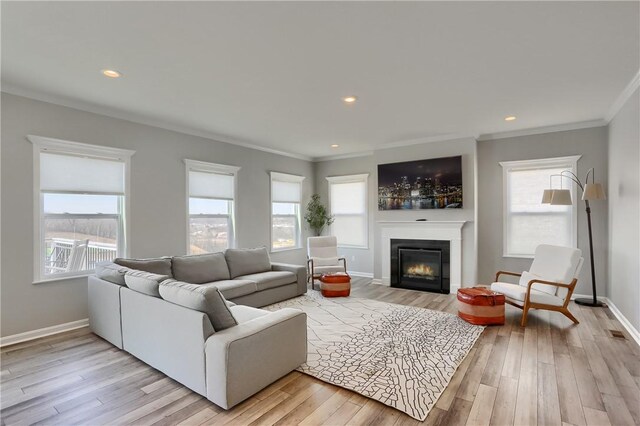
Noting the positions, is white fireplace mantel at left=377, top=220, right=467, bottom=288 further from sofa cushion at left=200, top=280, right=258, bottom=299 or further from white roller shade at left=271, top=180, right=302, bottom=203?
sofa cushion at left=200, top=280, right=258, bottom=299

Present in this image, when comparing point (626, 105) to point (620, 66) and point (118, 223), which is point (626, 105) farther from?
point (118, 223)

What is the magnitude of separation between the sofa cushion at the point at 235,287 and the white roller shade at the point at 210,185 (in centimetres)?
171

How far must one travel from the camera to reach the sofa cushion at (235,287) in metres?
4.10

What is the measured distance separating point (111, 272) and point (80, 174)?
4.85ft

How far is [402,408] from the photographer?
2.22m

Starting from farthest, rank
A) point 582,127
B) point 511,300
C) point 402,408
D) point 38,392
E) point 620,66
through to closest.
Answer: point 582,127 < point 511,300 < point 620,66 < point 38,392 < point 402,408

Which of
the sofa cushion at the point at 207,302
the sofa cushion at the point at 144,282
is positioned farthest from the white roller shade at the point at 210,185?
the sofa cushion at the point at 207,302

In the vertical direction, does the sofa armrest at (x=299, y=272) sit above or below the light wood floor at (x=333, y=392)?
above

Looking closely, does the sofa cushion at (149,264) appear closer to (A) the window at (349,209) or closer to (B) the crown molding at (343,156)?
(A) the window at (349,209)

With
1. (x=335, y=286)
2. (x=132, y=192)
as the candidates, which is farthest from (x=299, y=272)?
A: (x=132, y=192)

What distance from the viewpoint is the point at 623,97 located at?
12.5 feet

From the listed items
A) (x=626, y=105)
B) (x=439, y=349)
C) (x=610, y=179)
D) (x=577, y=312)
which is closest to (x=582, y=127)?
(x=610, y=179)

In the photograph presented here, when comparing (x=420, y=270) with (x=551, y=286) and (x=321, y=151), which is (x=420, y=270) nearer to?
(x=551, y=286)

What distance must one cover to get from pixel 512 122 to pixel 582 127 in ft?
3.88
